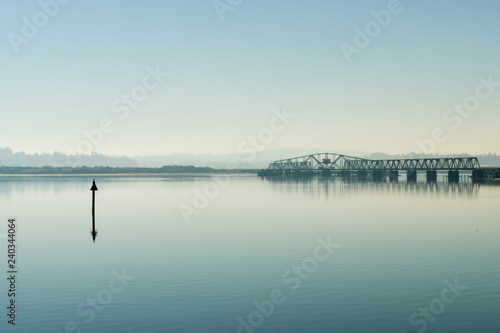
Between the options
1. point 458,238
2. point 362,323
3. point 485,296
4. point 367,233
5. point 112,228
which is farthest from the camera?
point 112,228

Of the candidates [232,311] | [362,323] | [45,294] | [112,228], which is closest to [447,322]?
[362,323]

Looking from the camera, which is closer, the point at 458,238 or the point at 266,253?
the point at 266,253

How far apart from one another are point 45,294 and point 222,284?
9.18 metres

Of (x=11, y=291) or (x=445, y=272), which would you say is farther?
(x=445, y=272)

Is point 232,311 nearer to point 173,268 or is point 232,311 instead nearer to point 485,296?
point 173,268

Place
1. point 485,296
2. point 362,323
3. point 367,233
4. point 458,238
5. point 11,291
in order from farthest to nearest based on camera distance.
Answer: point 367,233, point 458,238, point 11,291, point 485,296, point 362,323

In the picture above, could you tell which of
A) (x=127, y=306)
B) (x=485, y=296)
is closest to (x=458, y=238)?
(x=485, y=296)

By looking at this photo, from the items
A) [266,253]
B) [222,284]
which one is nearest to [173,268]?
[222,284]

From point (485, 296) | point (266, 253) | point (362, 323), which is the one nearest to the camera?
point (362, 323)

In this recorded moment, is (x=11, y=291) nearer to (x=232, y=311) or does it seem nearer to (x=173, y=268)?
(x=173, y=268)

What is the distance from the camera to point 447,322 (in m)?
21.8

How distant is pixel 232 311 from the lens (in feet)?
76.3

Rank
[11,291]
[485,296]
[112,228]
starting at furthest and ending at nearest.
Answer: [112,228] < [11,291] < [485,296]

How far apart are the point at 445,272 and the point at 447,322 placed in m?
9.70
